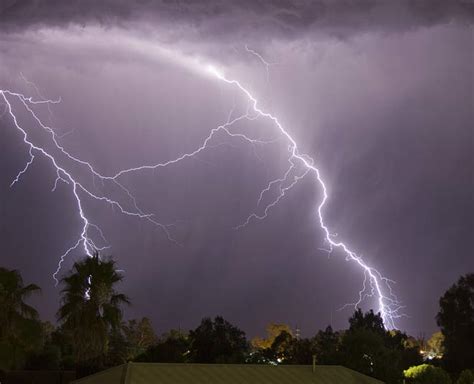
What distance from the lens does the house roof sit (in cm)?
2058

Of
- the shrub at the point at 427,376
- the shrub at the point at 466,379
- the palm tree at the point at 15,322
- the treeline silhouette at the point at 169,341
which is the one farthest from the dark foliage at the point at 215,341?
the palm tree at the point at 15,322


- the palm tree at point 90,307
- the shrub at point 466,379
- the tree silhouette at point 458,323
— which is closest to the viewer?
the palm tree at point 90,307

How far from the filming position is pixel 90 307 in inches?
949

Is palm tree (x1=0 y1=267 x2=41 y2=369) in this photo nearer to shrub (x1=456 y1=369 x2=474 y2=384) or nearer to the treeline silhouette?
the treeline silhouette

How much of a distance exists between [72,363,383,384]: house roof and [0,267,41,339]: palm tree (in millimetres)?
2442

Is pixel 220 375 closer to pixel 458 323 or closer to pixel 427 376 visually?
pixel 427 376

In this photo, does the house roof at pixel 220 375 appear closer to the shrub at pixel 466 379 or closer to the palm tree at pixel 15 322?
the palm tree at pixel 15 322

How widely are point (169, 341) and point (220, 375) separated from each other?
12510 millimetres

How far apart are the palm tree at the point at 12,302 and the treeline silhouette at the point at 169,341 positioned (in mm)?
28

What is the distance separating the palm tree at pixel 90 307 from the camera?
23922mm

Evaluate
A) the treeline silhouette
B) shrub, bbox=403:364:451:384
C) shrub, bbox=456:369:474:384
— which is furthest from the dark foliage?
shrub, bbox=456:369:474:384

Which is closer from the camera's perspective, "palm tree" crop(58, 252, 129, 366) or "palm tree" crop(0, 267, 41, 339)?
"palm tree" crop(0, 267, 41, 339)

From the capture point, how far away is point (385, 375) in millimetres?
31922

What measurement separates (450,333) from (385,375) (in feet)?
70.4
